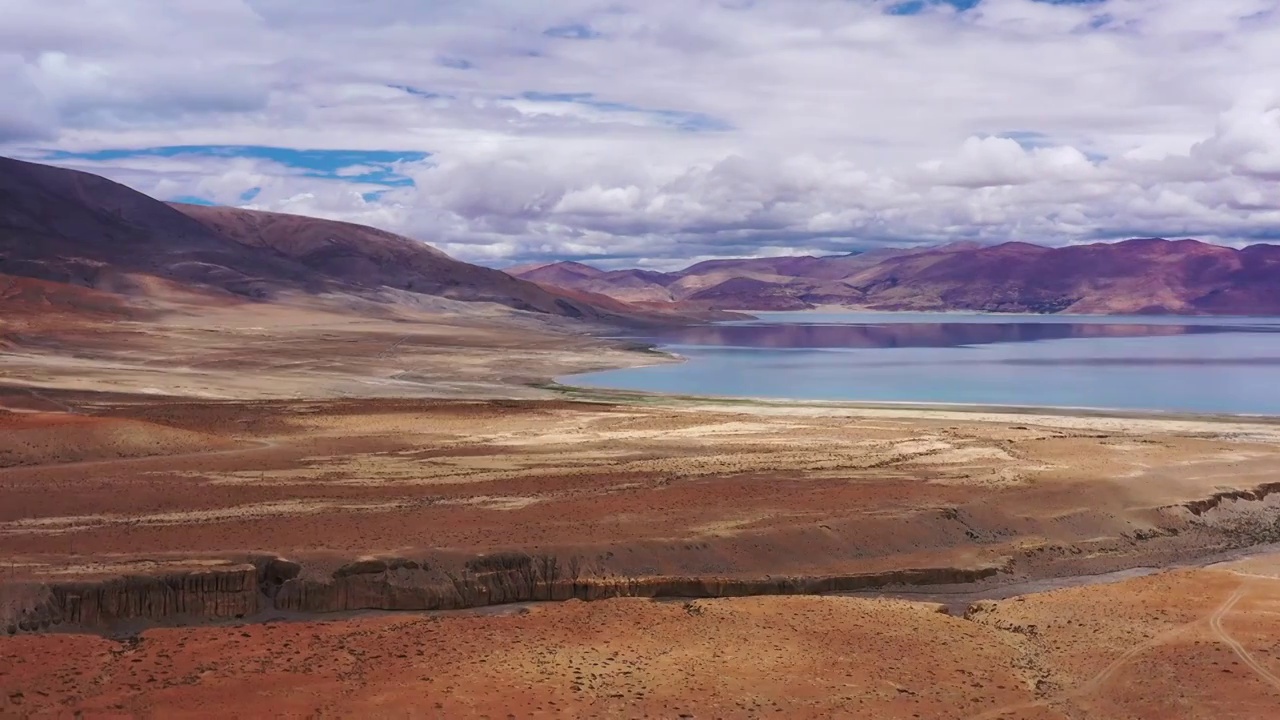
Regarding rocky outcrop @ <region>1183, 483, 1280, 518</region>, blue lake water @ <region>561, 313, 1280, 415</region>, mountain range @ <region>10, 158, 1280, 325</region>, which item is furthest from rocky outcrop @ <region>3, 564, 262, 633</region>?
mountain range @ <region>10, 158, 1280, 325</region>

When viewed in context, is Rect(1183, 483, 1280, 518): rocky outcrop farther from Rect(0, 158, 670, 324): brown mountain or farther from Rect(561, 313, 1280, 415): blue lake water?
Rect(0, 158, 670, 324): brown mountain

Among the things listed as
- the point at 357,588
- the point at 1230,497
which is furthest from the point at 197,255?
the point at 1230,497

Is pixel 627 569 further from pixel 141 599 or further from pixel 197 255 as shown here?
pixel 197 255

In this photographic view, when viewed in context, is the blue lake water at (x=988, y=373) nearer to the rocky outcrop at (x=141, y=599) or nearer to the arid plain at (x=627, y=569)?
the arid plain at (x=627, y=569)

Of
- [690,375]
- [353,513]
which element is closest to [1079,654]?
[353,513]

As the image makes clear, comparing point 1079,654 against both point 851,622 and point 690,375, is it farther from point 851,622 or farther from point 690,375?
point 690,375

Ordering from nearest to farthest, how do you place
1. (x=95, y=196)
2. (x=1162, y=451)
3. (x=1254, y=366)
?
(x=1162, y=451)
(x=1254, y=366)
(x=95, y=196)
